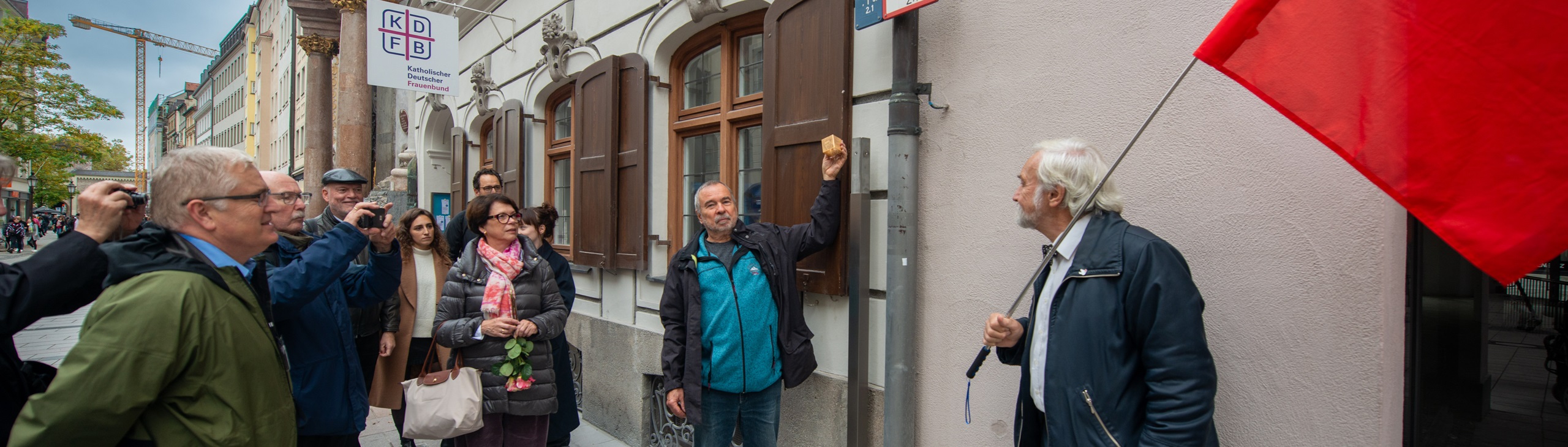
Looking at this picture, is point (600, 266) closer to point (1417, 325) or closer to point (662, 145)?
point (662, 145)

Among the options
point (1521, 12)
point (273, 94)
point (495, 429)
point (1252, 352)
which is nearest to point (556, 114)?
point (495, 429)

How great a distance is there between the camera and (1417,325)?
2117mm

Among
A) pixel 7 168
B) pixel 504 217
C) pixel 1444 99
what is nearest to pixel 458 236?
pixel 504 217

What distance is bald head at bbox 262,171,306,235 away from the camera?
7.46 ft

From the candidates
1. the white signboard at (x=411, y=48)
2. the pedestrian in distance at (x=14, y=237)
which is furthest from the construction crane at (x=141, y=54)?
the white signboard at (x=411, y=48)

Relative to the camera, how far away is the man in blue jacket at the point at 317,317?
244 centimetres

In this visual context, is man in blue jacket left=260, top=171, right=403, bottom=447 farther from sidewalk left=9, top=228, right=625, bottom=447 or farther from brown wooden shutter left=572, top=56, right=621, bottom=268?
brown wooden shutter left=572, top=56, right=621, bottom=268

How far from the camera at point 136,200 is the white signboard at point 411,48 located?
454 centimetres

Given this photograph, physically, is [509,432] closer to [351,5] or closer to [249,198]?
[249,198]

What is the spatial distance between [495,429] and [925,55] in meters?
2.60

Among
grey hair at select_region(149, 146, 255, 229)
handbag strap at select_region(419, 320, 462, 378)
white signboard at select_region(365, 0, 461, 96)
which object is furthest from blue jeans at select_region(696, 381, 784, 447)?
white signboard at select_region(365, 0, 461, 96)

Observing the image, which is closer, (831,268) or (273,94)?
(831,268)

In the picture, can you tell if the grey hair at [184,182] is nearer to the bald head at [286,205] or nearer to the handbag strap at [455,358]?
the bald head at [286,205]

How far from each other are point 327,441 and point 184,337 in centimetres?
124
